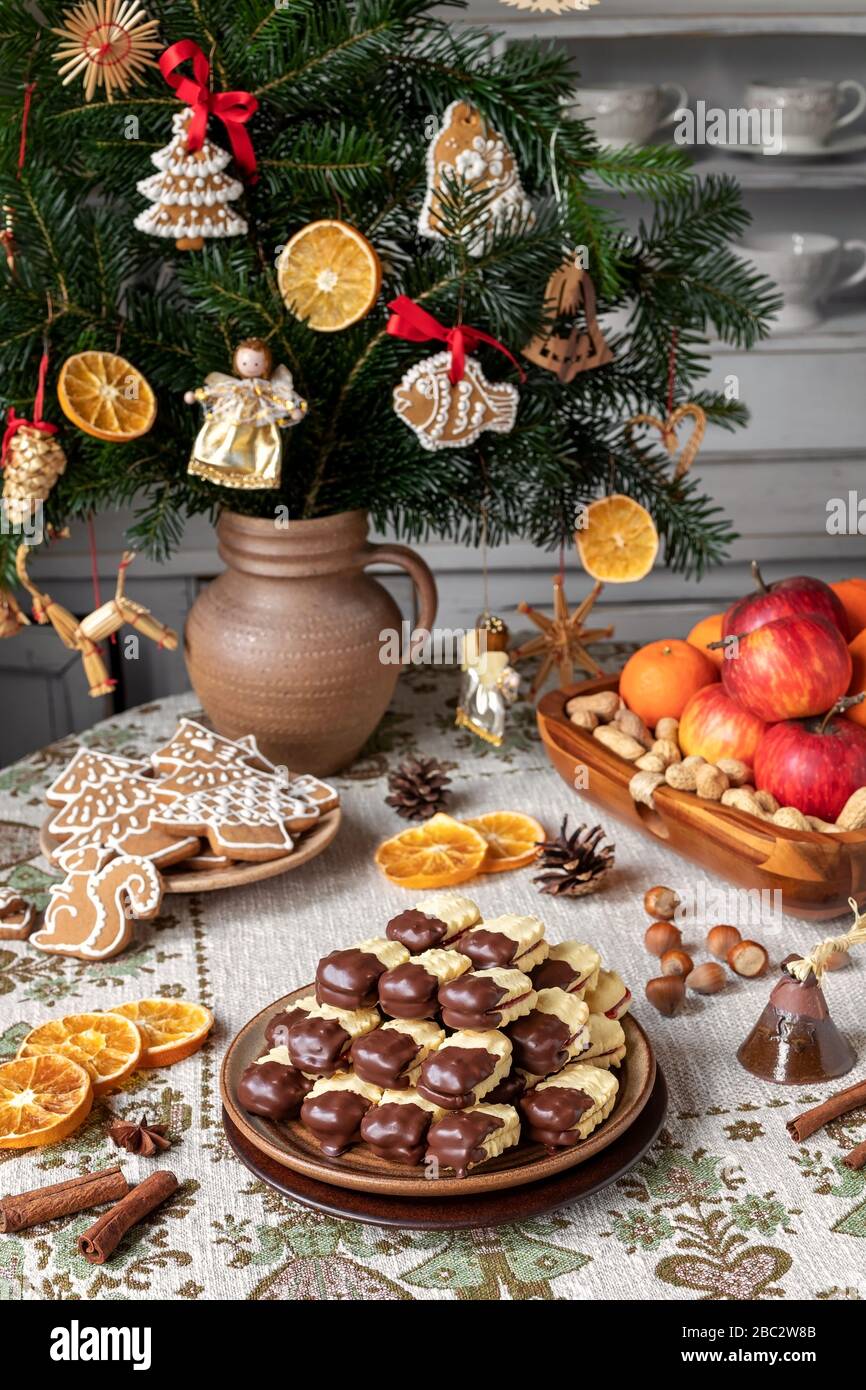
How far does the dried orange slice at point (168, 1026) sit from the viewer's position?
2.93ft

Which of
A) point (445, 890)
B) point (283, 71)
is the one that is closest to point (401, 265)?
point (283, 71)

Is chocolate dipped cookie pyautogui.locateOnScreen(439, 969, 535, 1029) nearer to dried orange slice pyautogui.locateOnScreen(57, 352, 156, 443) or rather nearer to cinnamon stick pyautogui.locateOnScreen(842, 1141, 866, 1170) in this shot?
cinnamon stick pyautogui.locateOnScreen(842, 1141, 866, 1170)

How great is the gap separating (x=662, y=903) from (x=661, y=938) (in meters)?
0.06

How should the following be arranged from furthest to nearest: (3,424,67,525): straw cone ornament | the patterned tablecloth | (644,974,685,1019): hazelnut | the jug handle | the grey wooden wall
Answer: the grey wooden wall
the jug handle
(3,424,67,525): straw cone ornament
(644,974,685,1019): hazelnut
the patterned tablecloth

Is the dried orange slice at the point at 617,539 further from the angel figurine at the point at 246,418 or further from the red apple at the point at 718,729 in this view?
the angel figurine at the point at 246,418

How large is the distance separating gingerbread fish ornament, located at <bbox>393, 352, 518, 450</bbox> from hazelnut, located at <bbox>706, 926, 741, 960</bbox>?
46 centimetres

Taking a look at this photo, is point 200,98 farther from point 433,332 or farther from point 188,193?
point 433,332

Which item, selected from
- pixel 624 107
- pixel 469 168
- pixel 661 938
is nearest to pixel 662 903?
pixel 661 938

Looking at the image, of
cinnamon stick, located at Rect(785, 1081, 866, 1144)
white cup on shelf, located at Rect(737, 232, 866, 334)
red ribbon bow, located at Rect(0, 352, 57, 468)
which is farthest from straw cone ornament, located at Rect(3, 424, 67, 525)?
white cup on shelf, located at Rect(737, 232, 866, 334)

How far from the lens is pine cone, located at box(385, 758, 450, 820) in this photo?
1246 millimetres

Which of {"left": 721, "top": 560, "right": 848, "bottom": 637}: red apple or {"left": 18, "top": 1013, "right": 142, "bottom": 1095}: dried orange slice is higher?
{"left": 721, "top": 560, "right": 848, "bottom": 637}: red apple

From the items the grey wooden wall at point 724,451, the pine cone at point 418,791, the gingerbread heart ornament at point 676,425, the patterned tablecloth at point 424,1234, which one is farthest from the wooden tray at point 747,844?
the grey wooden wall at point 724,451

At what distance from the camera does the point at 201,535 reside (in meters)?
2.09

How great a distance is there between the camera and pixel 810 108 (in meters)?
1.95
